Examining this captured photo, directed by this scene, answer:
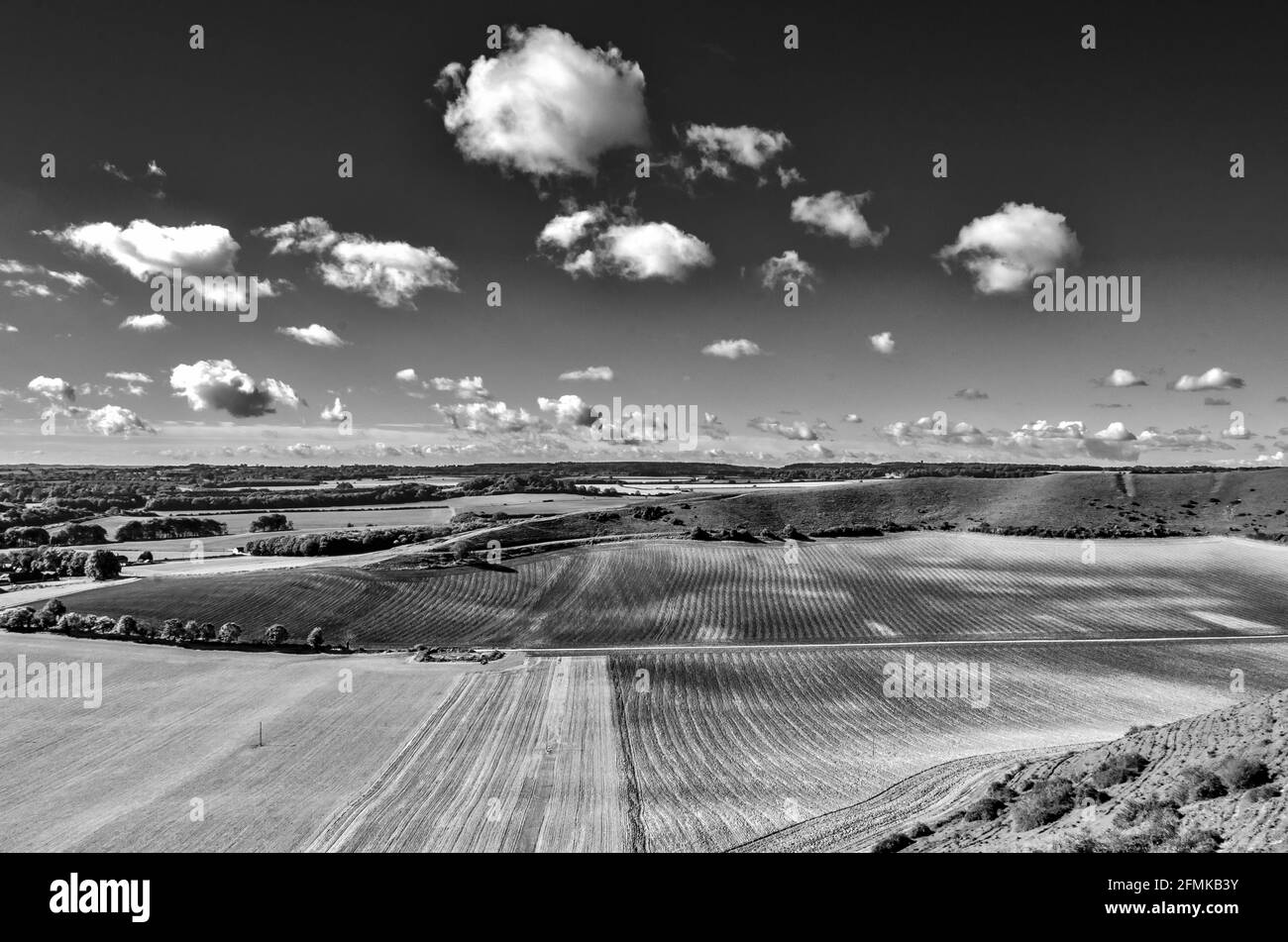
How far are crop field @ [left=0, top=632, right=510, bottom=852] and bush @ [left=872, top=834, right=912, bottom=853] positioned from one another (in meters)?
19.6

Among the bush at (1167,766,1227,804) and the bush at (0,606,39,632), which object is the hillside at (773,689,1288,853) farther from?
the bush at (0,606,39,632)

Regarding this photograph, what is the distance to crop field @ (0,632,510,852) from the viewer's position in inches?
916

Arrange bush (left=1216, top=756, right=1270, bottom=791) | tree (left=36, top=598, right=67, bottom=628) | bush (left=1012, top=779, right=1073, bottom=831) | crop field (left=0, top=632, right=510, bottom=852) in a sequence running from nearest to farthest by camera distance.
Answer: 1. bush (left=1216, top=756, right=1270, bottom=791)
2. bush (left=1012, top=779, right=1073, bottom=831)
3. crop field (left=0, top=632, right=510, bottom=852)
4. tree (left=36, top=598, right=67, bottom=628)

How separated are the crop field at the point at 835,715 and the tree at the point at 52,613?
1814 inches

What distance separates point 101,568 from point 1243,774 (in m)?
89.0

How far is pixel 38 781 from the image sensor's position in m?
26.7

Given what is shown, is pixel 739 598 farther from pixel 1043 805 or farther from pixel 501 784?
pixel 1043 805

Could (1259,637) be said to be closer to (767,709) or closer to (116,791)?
(767,709)

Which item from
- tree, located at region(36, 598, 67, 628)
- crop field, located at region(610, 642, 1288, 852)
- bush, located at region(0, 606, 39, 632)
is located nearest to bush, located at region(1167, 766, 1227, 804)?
crop field, located at region(610, 642, 1288, 852)

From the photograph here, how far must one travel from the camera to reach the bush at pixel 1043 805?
16953 mm

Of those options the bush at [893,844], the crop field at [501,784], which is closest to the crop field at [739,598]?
the crop field at [501,784]
